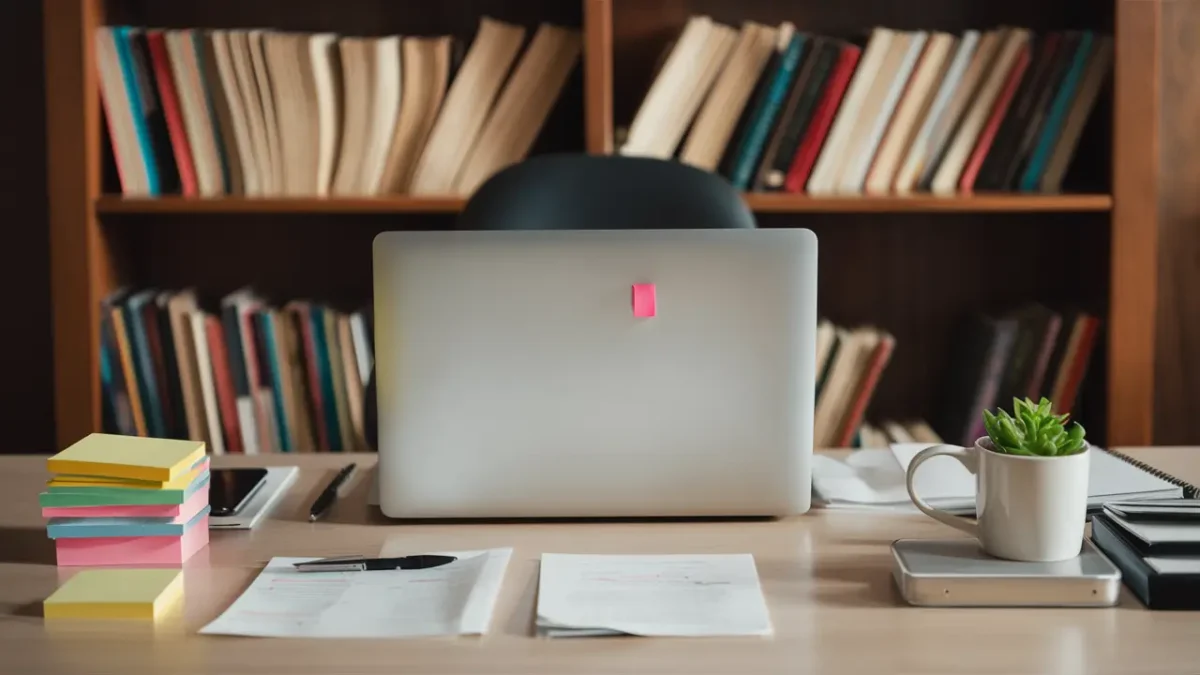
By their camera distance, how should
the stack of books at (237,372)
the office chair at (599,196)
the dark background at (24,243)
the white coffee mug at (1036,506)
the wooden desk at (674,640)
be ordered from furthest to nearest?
the dark background at (24,243)
the stack of books at (237,372)
the office chair at (599,196)
the white coffee mug at (1036,506)
the wooden desk at (674,640)

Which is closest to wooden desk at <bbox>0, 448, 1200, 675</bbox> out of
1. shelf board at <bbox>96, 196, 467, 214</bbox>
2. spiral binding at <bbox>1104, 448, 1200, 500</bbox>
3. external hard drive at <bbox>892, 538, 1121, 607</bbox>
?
external hard drive at <bbox>892, 538, 1121, 607</bbox>

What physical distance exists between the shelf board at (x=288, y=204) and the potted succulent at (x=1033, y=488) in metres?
1.49

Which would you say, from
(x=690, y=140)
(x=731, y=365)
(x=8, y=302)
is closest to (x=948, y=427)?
(x=690, y=140)

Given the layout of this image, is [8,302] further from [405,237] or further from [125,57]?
[405,237]

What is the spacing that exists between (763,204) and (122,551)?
1.51 meters

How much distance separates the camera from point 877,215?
273 centimetres

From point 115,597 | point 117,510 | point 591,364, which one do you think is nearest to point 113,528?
point 117,510

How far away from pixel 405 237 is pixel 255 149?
4.55 ft

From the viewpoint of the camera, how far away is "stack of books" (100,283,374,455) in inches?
97.5

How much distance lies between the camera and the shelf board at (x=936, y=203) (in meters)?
2.38

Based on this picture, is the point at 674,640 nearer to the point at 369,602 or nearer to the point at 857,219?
the point at 369,602

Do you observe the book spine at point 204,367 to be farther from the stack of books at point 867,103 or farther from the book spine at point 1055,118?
the book spine at point 1055,118

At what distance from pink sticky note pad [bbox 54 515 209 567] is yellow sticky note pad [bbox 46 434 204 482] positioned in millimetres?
55

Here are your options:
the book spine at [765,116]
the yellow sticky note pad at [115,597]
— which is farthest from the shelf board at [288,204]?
the yellow sticky note pad at [115,597]
